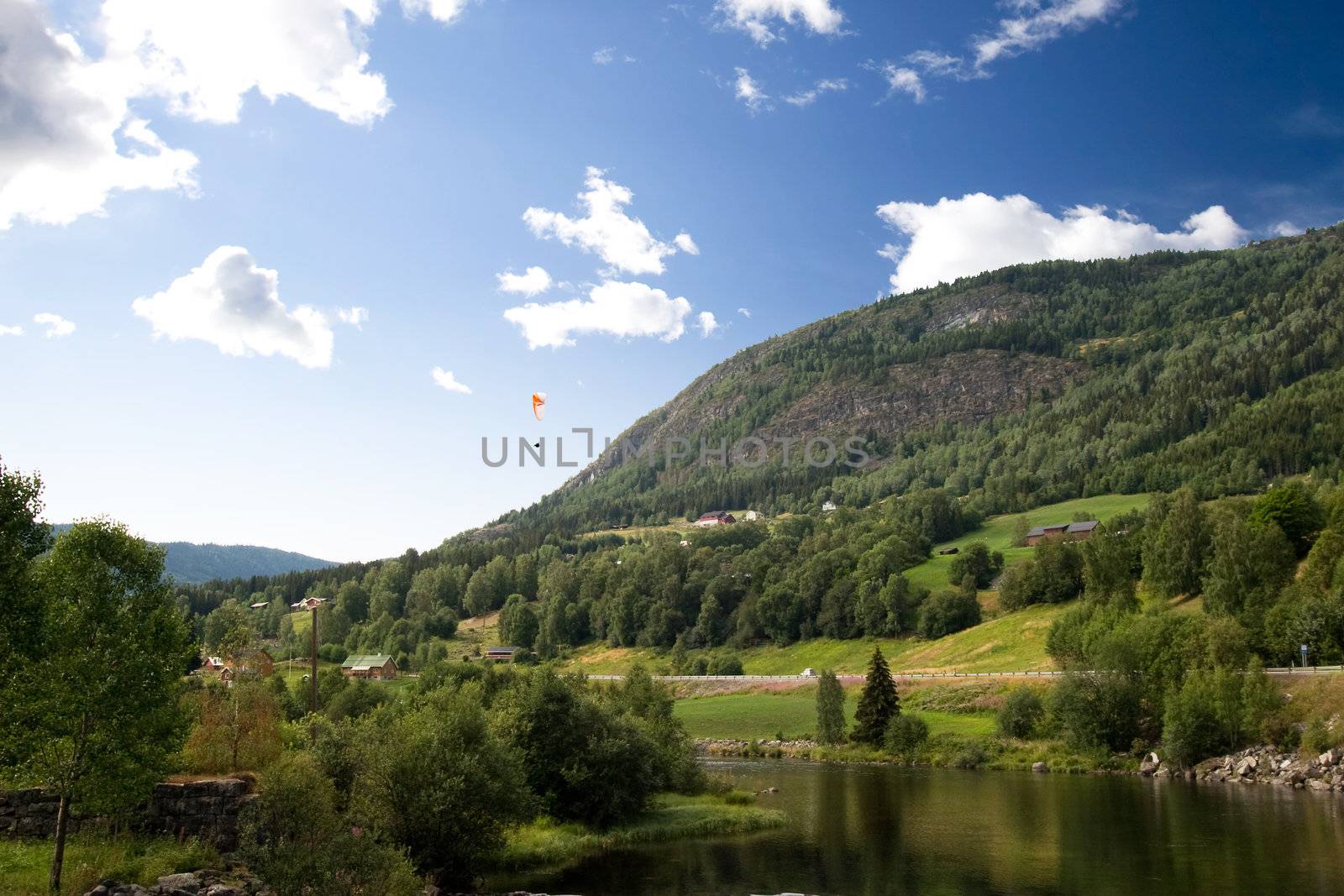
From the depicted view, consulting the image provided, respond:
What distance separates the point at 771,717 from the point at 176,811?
77004mm

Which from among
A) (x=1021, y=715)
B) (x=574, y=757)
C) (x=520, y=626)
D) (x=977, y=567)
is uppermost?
(x=977, y=567)

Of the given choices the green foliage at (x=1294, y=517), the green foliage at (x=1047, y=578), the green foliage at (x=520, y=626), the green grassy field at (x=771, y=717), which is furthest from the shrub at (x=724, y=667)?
the green foliage at (x=1294, y=517)

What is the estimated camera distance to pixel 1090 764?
69.6m

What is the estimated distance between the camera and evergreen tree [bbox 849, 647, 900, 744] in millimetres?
83125

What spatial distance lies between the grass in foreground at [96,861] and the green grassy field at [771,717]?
6733cm

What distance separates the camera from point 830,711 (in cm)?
8594

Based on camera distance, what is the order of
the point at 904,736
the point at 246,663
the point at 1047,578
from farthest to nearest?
1. the point at 1047,578
2. the point at 904,736
3. the point at 246,663

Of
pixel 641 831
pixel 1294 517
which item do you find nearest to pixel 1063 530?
pixel 1294 517

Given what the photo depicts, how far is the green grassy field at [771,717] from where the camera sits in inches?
3334

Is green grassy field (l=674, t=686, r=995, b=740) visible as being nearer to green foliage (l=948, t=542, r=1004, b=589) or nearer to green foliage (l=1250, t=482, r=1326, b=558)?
green foliage (l=1250, t=482, r=1326, b=558)

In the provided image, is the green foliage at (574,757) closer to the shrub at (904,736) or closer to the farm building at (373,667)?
the shrub at (904,736)

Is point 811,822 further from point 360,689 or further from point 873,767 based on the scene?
point 360,689

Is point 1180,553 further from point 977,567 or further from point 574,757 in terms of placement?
point 574,757

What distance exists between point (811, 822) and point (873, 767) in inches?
1107
